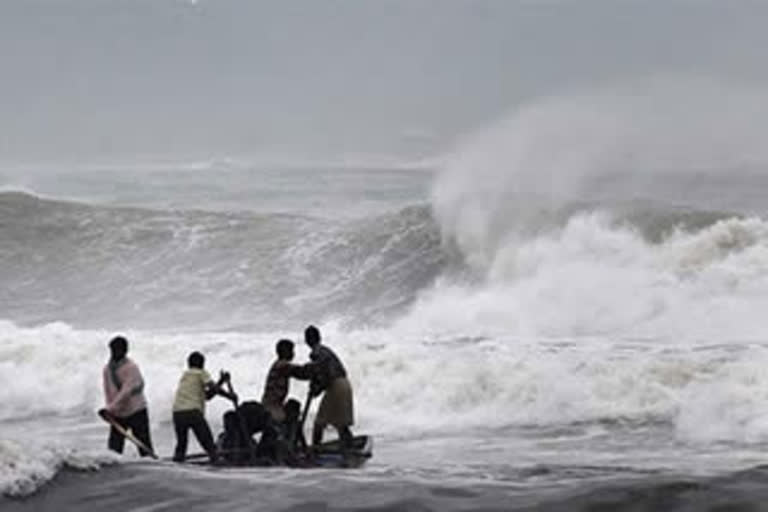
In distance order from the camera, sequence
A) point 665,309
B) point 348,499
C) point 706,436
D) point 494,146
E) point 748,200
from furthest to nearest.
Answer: point 748,200 → point 494,146 → point 665,309 → point 706,436 → point 348,499

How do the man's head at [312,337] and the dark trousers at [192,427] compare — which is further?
the man's head at [312,337]

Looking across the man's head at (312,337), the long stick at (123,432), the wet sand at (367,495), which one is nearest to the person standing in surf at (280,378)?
the man's head at (312,337)

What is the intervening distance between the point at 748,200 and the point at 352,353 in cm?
2854

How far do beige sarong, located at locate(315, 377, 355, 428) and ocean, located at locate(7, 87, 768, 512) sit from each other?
1.03 meters

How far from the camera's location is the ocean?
968 centimetres

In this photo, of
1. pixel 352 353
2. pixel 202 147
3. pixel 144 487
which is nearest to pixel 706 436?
pixel 352 353

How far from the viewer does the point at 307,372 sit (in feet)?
42.2

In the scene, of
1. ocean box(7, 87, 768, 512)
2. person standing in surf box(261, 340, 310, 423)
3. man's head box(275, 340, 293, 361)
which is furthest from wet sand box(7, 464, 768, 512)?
man's head box(275, 340, 293, 361)

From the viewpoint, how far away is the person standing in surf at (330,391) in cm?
1300

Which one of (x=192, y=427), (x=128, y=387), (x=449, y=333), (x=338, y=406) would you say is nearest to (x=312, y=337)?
(x=338, y=406)

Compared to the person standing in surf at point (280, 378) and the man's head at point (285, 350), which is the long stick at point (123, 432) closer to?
the person standing in surf at point (280, 378)

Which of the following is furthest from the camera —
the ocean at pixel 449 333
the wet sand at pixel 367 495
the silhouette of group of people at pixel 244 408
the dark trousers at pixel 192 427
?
the dark trousers at pixel 192 427

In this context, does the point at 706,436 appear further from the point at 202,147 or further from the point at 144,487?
the point at 202,147

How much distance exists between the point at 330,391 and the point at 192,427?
1273 mm
